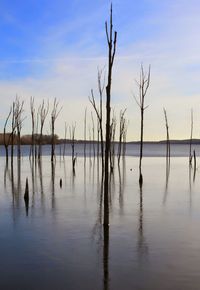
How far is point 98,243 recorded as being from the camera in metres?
9.32

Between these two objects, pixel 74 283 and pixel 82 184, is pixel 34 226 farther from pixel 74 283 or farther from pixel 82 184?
pixel 82 184

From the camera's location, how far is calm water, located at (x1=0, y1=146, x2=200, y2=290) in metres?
7.07

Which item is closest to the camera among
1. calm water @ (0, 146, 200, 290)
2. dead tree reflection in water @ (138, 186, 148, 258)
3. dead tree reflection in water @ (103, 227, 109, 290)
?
dead tree reflection in water @ (103, 227, 109, 290)

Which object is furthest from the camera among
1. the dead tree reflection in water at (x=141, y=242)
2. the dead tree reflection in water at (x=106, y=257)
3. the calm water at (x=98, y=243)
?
the dead tree reflection in water at (x=141, y=242)

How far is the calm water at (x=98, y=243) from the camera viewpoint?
7.07m

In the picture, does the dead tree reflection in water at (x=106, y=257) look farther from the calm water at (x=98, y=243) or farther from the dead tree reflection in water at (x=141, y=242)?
the dead tree reflection in water at (x=141, y=242)

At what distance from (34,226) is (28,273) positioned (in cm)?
375

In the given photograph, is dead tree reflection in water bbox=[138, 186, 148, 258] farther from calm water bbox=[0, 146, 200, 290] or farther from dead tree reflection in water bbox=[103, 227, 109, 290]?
dead tree reflection in water bbox=[103, 227, 109, 290]

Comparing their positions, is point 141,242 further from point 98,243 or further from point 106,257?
point 106,257

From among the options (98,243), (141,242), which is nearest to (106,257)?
(98,243)

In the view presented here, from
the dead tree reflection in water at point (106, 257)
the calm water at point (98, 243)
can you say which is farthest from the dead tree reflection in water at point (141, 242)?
the dead tree reflection in water at point (106, 257)

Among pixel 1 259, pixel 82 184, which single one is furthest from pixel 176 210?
pixel 82 184

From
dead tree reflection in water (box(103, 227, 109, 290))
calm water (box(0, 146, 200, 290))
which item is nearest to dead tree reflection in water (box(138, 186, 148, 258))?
calm water (box(0, 146, 200, 290))

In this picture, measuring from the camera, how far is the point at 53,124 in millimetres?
40188
